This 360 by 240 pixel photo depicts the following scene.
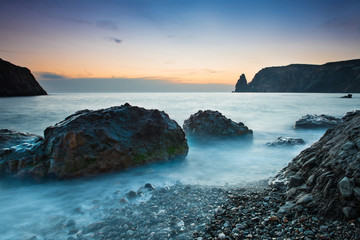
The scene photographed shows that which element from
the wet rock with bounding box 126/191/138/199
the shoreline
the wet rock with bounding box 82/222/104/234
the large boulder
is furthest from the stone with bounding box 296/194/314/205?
the large boulder

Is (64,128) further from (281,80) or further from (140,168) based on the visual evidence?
(281,80)

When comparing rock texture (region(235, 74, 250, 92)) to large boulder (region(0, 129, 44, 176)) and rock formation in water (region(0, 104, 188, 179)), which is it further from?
large boulder (region(0, 129, 44, 176))

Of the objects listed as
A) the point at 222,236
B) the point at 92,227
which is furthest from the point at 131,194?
the point at 222,236

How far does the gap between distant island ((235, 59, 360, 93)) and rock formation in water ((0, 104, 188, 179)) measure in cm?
12926

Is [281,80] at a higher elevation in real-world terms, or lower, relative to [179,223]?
higher

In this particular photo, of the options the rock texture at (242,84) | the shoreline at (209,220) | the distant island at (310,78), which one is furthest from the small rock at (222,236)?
the rock texture at (242,84)

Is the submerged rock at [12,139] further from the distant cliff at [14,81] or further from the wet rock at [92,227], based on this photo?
the distant cliff at [14,81]

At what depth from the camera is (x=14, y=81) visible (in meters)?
52.8

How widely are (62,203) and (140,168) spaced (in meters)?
1.80

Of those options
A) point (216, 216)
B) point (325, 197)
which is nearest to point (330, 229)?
point (325, 197)

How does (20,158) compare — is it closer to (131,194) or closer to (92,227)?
(131,194)

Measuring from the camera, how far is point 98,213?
330cm

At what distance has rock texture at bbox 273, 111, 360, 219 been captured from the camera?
8.07 feet

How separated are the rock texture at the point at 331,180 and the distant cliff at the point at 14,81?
214ft
